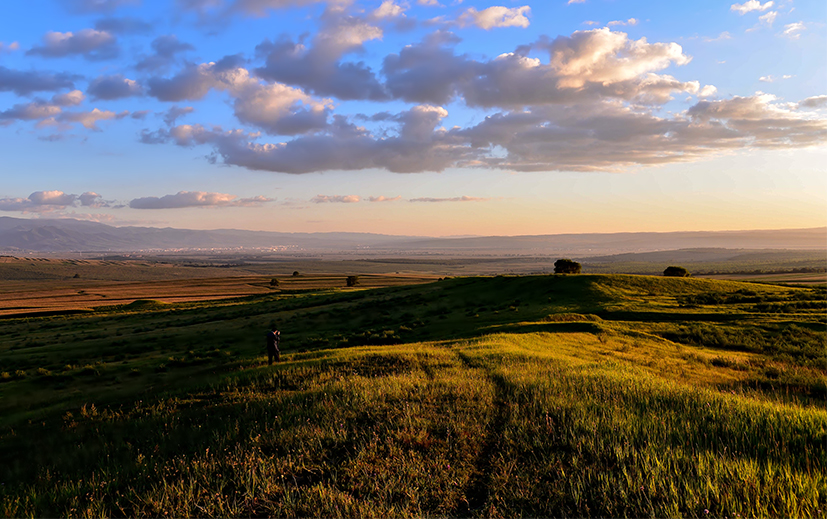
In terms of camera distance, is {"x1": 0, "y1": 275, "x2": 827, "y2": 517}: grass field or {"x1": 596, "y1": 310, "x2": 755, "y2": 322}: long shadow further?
{"x1": 596, "y1": 310, "x2": 755, "y2": 322}: long shadow

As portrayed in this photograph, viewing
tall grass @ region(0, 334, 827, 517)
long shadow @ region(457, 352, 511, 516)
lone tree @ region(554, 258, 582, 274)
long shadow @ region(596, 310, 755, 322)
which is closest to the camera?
tall grass @ region(0, 334, 827, 517)

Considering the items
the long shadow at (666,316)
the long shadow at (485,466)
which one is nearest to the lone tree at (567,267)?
the long shadow at (666,316)

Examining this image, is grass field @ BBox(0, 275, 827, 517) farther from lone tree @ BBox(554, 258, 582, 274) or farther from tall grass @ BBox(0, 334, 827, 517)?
lone tree @ BBox(554, 258, 582, 274)

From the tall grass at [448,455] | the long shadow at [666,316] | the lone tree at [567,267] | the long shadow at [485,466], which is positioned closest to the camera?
the tall grass at [448,455]

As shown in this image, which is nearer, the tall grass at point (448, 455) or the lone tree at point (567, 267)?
the tall grass at point (448, 455)

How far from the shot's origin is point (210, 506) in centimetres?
552

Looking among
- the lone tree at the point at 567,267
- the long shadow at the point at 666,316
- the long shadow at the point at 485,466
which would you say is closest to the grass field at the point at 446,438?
the long shadow at the point at 485,466

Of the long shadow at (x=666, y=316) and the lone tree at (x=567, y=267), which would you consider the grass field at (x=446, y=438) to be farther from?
the lone tree at (x=567, y=267)

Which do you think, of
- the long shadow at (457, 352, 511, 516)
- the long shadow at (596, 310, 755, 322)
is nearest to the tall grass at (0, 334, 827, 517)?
the long shadow at (457, 352, 511, 516)

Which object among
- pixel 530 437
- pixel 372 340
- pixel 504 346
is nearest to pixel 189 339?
pixel 372 340

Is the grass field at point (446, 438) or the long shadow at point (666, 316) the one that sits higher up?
the grass field at point (446, 438)

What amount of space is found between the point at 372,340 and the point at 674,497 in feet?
84.7

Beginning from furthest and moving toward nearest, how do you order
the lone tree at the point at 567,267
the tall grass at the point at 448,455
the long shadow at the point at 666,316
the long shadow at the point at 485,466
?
1. the lone tree at the point at 567,267
2. the long shadow at the point at 666,316
3. the long shadow at the point at 485,466
4. the tall grass at the point at 448,455

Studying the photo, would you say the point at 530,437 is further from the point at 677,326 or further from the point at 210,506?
the point at 677,326
